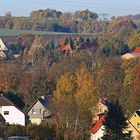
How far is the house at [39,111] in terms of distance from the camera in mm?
36750

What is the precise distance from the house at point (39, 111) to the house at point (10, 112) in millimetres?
1425

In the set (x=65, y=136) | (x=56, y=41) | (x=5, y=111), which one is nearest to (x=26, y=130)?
(x=65, y=136)

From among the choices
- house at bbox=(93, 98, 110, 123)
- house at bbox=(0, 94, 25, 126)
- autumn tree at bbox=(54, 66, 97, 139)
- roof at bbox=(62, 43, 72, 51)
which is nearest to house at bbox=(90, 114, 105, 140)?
autumn tree at bbox=(54, 66, 97, 139)

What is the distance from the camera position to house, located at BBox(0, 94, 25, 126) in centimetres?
3519

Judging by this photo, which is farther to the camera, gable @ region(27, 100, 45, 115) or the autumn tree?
gable @ region(27, 100, 45, 115)

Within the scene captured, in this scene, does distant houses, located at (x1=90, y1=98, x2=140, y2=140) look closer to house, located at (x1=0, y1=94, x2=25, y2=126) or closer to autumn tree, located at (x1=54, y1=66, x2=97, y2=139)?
autumn tree, located at (x1=54, y1=66, x2=97, y2=139)

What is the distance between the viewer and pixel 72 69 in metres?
51.0

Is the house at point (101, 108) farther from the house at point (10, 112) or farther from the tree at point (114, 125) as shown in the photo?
the tree at point (114, 125)

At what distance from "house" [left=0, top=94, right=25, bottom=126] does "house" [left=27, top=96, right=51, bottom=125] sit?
142cm

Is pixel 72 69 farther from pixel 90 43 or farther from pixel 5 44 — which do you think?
pixel 5 44

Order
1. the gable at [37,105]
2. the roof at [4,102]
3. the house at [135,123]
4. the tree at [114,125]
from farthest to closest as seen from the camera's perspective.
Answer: the gable at [37,105] → the roof at [4,102] → the house at [135,123] → the tree at [114,125]

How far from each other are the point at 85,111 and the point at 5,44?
189 ft

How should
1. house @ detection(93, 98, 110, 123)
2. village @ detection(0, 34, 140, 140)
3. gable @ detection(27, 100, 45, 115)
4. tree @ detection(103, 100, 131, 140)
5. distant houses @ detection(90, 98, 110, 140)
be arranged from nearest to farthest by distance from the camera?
tree @ detection(103, 100, 131, 140)
distant houses @ detection(90, 98, 110, 140)
village @ detection(0, 34, 140, 140)
house @ detection(93, 98, 110, 123)
gable @ detection(27, 100, 45, 115)

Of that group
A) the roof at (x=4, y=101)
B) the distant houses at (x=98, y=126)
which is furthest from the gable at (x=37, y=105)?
the distant houses at (x=98, y=126)
